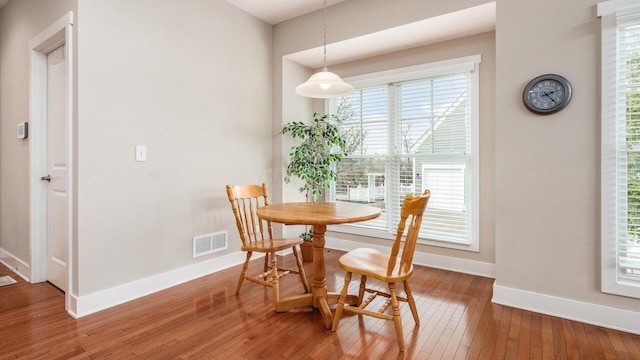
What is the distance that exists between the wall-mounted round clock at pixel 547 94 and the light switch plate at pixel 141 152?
3.17 m

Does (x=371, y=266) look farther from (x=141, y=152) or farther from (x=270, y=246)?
(x=141, y=152)

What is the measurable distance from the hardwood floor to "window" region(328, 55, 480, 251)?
106cm

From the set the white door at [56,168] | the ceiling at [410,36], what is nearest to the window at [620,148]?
the ceiling at [410,36]

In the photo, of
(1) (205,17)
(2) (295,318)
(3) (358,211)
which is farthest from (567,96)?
(1) (205,17)

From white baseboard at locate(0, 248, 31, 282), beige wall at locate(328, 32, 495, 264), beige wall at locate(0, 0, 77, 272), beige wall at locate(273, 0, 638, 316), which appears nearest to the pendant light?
beige wall at locate(273, 0, 638, 316)

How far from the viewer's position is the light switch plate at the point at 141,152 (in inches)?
106

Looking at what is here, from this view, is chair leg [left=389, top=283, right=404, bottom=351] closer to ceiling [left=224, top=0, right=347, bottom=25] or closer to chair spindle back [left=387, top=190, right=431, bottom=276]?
chair spindle back [left=387, top=190, right=431, bottom=276]

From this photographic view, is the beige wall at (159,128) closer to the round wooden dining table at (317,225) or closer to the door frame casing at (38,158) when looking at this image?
the door frame casing at (38,158)

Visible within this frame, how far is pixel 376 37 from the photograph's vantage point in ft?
11.3

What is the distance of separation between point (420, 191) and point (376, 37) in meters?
1.80

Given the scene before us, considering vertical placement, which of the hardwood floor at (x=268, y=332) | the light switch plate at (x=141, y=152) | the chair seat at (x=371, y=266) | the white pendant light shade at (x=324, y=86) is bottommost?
the hardwood floor at (x=268, y=332)

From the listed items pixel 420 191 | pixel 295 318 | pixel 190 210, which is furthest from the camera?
pixel 420 191

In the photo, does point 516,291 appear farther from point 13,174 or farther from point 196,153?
point 13,174

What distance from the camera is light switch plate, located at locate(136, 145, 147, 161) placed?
2705mm
